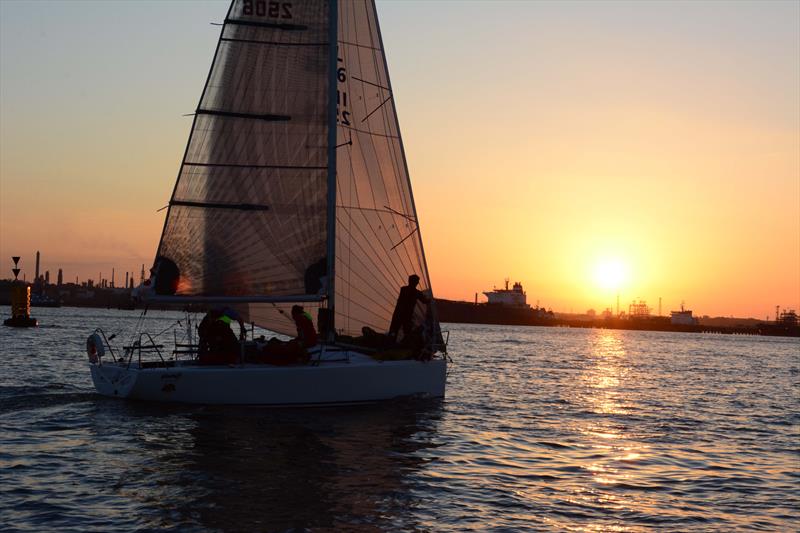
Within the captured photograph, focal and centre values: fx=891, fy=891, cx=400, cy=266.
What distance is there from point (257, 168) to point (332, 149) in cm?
171

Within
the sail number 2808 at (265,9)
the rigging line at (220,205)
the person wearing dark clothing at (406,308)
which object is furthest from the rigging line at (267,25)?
the person wearing dark clothing at (406,308)

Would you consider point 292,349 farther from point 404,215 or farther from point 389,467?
point 404,215

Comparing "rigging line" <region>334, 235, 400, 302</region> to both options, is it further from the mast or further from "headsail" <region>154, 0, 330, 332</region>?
"headsail" <region>154, 0, 330, 332</region>

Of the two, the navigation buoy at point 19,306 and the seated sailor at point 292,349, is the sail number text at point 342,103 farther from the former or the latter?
the navigation buoy at point 19,306

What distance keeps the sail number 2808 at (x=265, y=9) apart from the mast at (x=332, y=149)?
1.08 meters

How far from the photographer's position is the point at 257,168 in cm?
1934

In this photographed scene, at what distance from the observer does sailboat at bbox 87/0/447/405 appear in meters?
18.3

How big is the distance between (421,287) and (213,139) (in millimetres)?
6119

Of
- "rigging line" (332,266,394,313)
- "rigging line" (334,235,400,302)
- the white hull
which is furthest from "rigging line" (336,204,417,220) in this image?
the white hull

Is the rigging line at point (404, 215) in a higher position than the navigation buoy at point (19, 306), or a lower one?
higher

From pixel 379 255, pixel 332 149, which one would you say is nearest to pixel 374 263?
pixel 379 255

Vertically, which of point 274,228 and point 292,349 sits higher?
point 274,228

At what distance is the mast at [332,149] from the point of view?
19531 mm

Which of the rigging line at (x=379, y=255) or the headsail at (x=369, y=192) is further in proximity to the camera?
the rigging line at (x=379, y=255)
